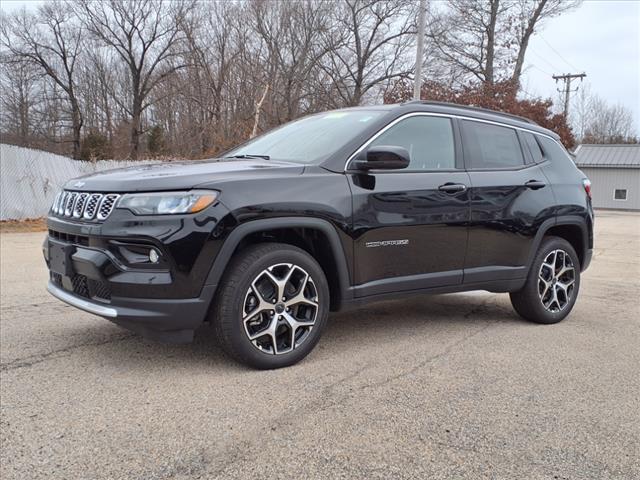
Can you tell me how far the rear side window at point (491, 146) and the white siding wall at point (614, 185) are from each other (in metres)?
36.0

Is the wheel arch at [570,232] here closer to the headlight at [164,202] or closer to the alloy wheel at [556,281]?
the alloy wheel at [556,281]

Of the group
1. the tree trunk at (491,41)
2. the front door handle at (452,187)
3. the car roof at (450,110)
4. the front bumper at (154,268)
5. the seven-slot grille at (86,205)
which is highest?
the tree trunk at (491,41)

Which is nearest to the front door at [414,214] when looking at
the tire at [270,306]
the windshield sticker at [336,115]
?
the tire at [270,306]

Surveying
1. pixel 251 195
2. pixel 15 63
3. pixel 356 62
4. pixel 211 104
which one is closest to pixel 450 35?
pixel 356 62

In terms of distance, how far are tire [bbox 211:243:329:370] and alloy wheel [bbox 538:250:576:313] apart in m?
2.36

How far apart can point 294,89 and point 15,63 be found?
1958 centimetres

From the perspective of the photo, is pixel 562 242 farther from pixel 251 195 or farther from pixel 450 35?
pixel 450 35

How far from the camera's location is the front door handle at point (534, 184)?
488 centimetres

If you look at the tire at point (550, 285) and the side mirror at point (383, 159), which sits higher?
the side mirror at point (383, 159)

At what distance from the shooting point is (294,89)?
3077 centimetres

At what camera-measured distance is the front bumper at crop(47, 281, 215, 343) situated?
3.18m

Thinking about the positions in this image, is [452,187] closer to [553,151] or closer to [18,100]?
[553,151]

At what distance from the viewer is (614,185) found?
3759cm

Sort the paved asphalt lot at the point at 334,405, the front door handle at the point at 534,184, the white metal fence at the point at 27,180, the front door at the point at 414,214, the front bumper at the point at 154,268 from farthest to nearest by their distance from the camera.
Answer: the white metal fence at the point at 27,180, the front door handle at the point at 534,184, the front door at the point at 414,214, the front bumper at the point at 154,268, the paved asphalt lot at the point at 334,405
